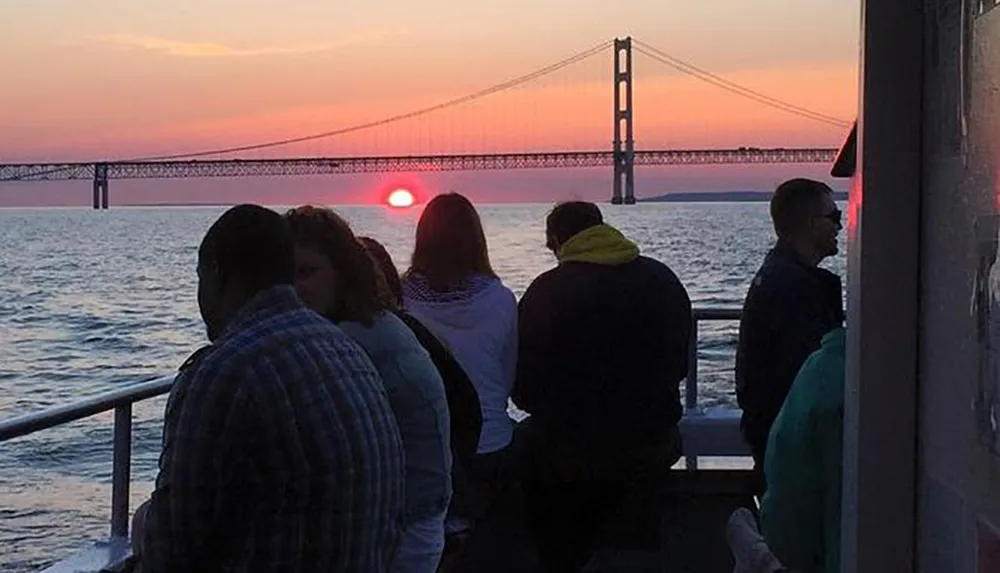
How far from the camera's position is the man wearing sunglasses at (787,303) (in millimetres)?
Answer: 4145

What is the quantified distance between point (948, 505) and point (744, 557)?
168cm

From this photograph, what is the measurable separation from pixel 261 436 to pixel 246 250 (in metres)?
0.33

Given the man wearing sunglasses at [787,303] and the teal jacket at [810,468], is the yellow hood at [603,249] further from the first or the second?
the teal jacket at [810,468]

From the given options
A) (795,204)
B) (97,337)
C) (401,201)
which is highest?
(401,201)

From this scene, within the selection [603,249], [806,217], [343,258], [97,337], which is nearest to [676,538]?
[603,249]

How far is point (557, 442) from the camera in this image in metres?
4.51

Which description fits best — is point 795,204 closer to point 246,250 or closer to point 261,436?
point 246,250

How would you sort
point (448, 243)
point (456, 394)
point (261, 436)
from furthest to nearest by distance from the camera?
point (448, 243)
point (456, 394)
point (261, 436)

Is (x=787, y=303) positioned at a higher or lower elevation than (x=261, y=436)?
higher

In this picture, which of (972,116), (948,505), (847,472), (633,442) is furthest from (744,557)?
(972,116)

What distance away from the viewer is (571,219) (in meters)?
4.56

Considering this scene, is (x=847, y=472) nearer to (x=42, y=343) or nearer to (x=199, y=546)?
(x=199, y=546)

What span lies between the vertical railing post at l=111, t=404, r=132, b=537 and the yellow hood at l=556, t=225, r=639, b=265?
4.71ft

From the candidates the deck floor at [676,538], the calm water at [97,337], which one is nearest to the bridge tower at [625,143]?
the calm water at [97,337]
